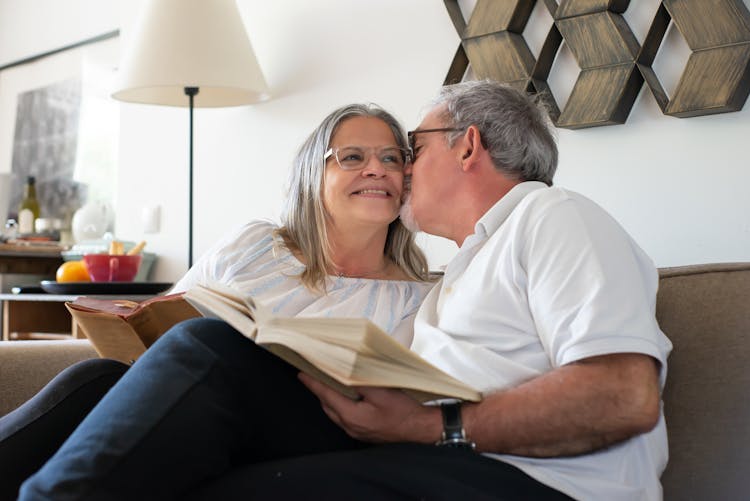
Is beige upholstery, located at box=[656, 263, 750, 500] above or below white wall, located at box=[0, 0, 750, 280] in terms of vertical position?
below

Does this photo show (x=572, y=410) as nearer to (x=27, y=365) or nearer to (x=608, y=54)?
(x=608, y=54)

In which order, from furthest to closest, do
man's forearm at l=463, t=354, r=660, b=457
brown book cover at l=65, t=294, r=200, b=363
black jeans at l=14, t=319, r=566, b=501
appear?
brown book cover at l=65, t=294, r=200, b=363 → man's forearm at l=463, t=354, r=660, b=457 → black jeans at l=14, t=319, r=566, b=501

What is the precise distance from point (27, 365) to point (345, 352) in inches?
39.1

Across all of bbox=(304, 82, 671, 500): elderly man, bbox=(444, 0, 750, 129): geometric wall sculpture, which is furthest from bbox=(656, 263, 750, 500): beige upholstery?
bbox=(444, 0, 750, 129): geometric wall sculpture

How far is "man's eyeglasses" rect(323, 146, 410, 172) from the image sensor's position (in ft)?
5.91

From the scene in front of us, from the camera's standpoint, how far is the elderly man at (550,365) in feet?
3.60

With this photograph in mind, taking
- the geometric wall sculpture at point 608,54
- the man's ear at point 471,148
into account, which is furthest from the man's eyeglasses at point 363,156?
the geometric wall sculpture at point 608,54

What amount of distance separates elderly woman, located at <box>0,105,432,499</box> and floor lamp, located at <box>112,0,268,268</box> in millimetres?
878

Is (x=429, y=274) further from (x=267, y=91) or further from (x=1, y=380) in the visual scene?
(x=267, y=91)

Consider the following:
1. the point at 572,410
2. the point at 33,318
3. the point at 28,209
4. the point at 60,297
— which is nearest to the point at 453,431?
the point at 572,410

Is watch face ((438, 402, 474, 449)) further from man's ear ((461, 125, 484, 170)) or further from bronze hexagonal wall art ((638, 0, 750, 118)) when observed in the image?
bronze hexagonal wall art ((638, 0, 750, 118))

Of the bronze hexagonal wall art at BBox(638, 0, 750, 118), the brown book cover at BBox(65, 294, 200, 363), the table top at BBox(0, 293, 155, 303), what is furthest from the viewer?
the table top at BBox(0, 293, 155, 303)

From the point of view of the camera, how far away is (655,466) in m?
1.19

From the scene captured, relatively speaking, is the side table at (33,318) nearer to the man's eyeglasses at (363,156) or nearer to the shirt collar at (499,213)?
the man's eyeglasses at (363,156)
